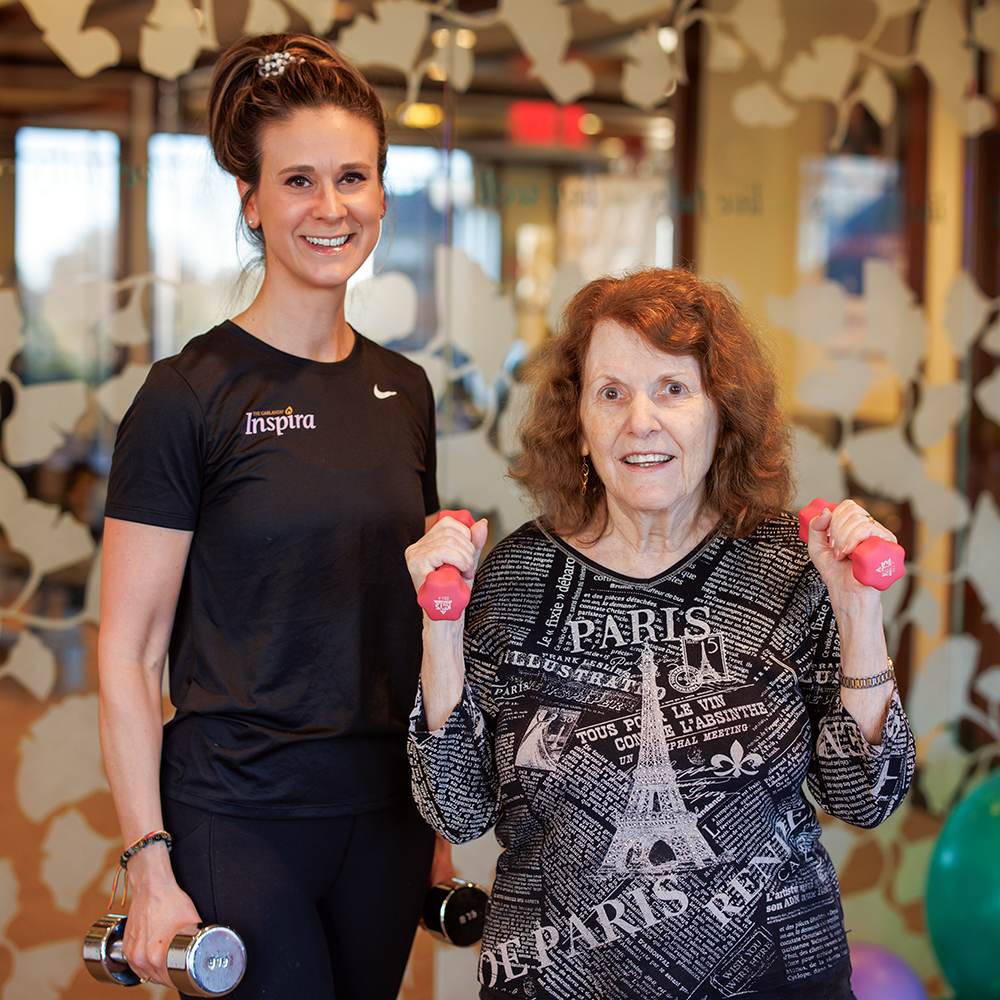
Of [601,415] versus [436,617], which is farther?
[601,415]

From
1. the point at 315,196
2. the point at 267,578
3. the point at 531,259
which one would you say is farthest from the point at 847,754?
the point at 531,259

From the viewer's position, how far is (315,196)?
1.72 meters

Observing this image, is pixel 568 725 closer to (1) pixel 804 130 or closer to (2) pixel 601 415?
(2) pixel 601 415

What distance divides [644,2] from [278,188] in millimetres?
1850

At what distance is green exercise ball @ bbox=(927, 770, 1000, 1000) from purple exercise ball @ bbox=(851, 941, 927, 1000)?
15cm

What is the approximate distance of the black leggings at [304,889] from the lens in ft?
5.38

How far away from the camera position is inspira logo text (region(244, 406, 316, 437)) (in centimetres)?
169

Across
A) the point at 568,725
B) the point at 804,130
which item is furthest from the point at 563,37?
the point at 568,725

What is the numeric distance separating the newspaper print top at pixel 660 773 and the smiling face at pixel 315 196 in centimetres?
58

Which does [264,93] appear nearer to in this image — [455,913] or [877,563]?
[877,563]

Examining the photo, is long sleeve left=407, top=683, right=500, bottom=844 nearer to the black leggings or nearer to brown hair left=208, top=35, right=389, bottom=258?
the black leggings

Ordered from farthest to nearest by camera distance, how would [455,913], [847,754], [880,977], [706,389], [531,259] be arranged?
[531,259], [880,977], [455,913], [706,389], [847,754]

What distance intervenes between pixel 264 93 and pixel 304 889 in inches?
46.6

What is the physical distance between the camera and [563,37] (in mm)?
3096
